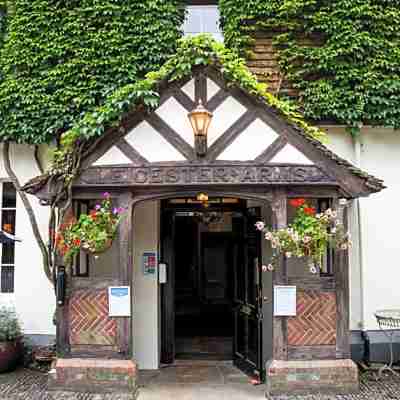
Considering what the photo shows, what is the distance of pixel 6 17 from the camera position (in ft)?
25.7

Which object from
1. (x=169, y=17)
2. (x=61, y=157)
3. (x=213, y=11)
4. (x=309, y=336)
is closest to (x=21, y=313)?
(x=61, y=157)

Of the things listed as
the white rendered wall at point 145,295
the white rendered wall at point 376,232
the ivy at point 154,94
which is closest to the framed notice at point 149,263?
the white rendered wall at point 145,295

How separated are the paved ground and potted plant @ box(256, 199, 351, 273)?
183 centimetres

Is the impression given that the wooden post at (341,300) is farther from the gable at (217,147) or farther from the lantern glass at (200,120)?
the lantern glass at (200,120)

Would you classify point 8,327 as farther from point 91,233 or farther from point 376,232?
point 376,232

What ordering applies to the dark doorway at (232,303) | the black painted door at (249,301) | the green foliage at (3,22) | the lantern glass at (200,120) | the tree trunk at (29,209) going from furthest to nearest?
the green foliage at (3,22), the tree trunk at (29,209), the dark doorway at (232,303), the black painted door at (249,301), the lantern glass at (200,120)

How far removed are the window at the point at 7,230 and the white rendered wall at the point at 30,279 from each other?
198mm

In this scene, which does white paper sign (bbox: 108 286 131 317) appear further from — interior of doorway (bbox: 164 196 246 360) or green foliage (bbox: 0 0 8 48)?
green foliage (bbox: 0 0 8 48)

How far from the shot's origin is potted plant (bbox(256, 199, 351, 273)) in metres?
5.57

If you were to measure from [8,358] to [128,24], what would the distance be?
5607mm

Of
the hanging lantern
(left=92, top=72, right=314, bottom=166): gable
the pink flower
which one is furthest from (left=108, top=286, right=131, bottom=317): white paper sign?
the pink flower

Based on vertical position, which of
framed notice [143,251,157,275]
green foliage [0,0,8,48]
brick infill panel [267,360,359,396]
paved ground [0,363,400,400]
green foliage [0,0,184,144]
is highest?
green foliage [0,0,8,48]

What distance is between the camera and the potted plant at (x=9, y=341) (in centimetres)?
682

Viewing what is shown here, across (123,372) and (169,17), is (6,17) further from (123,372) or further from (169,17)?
(123,372)
